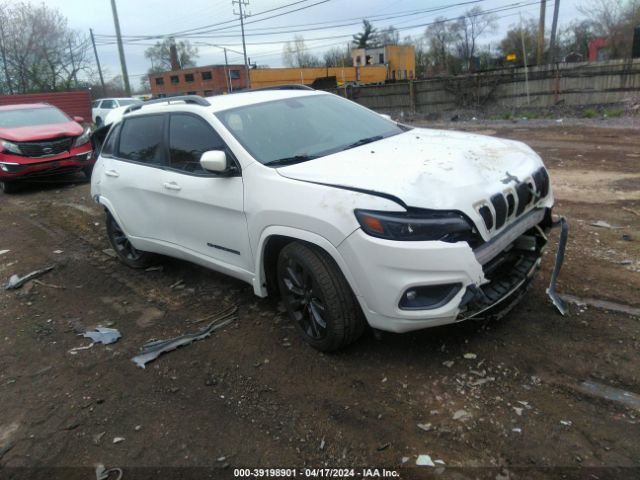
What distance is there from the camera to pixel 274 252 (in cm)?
358

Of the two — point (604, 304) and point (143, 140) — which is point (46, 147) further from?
point (604, 304)

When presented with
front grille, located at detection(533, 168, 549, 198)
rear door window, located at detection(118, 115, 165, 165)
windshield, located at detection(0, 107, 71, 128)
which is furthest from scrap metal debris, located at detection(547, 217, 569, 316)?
windshield, located at detection(0, 107, 71, 128)

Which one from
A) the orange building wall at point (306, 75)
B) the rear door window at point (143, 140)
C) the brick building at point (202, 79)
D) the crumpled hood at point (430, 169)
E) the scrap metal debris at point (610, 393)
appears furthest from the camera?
the brick building at point (202, 79)

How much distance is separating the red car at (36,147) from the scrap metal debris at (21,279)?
5502 millimetres

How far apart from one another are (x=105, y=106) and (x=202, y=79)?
4139 centimetres

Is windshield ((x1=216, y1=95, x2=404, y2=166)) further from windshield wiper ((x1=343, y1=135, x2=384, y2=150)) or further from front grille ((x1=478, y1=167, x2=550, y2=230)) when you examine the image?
front grille ((x1=478, y1=167, x2=550, y2=230))

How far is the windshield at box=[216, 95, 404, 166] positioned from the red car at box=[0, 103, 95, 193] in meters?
8.05

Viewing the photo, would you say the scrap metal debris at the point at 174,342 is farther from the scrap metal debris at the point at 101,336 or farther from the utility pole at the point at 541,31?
the utility pole at the point at 541,31

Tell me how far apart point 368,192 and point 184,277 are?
297cm

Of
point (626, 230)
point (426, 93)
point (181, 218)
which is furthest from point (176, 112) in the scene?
point (426, 93)

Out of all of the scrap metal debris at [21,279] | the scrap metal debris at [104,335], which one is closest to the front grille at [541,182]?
the scrap metal debris at [104,335]

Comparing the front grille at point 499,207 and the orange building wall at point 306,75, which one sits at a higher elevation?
the orange building wall at point 306,75

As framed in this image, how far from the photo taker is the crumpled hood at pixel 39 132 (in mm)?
10055

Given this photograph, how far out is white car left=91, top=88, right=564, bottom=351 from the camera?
2805mm
